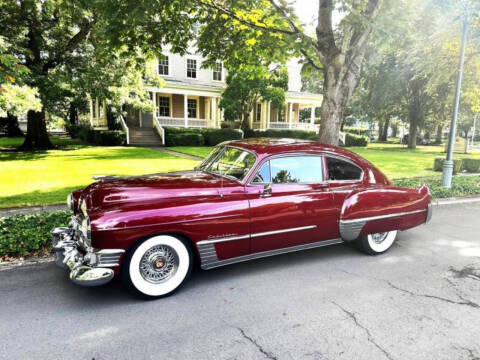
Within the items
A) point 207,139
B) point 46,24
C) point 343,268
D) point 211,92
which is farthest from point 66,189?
point 211,92

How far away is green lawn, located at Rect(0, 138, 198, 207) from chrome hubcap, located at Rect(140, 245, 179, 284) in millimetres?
5041

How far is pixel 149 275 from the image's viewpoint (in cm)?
358

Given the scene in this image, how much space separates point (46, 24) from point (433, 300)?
815 inches

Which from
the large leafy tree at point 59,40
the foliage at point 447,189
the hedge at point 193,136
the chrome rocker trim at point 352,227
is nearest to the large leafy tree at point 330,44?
the large leafy tree at point 59,40

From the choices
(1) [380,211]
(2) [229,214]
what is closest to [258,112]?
(1) [380,211]

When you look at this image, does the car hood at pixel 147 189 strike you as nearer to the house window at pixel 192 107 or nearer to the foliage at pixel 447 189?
the foliage at pixel 447 189

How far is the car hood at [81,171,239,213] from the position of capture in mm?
3549

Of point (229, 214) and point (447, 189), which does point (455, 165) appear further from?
point (229, 214)

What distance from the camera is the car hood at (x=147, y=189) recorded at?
3549 millimetres

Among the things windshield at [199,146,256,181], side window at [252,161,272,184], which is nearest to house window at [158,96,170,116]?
windshield at [199,146,256,181]

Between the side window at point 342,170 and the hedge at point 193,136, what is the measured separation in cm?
1874

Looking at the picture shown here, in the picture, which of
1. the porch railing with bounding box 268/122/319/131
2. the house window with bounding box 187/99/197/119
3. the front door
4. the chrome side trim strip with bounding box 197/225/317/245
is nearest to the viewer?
the chrome side trim strip with bounding box 197/225/317/245

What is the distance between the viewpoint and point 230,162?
180 inches

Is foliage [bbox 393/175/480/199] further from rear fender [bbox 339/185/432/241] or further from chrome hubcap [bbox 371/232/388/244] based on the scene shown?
chrome hubcap [bbox 371/232/388/244]
